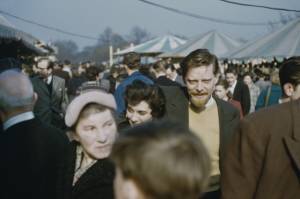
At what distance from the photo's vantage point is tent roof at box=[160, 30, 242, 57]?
17422 mm

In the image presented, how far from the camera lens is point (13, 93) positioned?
10.7 feet

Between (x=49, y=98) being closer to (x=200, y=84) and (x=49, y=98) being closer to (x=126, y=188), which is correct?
(x=200, y=84)

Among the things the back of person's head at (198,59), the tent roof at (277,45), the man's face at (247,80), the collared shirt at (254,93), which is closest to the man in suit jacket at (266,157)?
the back of person's head at (198,59)

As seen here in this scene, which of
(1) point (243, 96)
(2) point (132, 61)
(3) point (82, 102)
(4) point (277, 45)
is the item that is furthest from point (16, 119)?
(4) point (277, 45)

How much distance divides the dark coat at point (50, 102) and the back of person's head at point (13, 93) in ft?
15.1

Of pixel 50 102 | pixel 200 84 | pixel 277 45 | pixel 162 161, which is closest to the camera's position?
pixel 162 161

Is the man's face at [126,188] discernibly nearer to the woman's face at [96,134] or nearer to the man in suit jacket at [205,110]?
the woman's face at [96,134]

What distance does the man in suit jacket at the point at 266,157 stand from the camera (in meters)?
2.94

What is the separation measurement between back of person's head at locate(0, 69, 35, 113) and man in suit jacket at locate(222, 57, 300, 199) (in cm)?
125

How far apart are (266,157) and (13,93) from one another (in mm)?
1497

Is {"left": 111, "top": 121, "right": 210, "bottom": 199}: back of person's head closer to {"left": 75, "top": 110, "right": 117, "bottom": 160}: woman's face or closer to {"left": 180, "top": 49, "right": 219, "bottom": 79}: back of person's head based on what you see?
{"left": 75, "top": 110, "right": 117, "bottom": 160}: woman's face

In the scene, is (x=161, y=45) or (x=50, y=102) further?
(x=161, y=45)

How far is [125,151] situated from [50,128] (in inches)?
73.4

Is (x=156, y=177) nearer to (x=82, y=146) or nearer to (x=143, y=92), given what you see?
(x=82, y=146)
